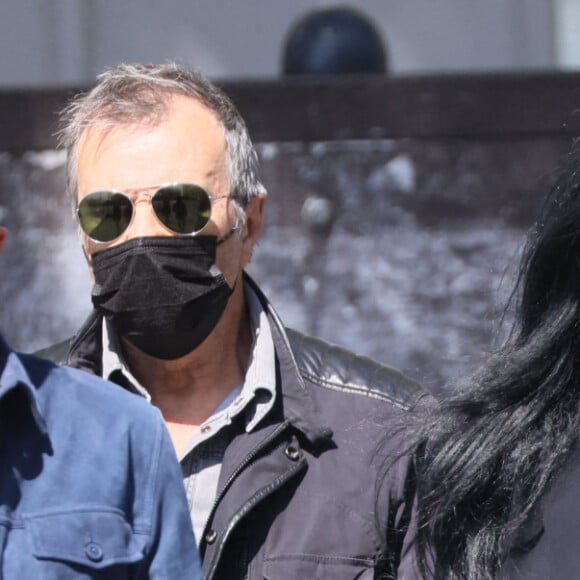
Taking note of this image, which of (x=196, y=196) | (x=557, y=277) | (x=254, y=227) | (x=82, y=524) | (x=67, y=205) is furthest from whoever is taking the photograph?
(x=67, y=205)

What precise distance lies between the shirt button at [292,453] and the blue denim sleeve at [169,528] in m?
0.45

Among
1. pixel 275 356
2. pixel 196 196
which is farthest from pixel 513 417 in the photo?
pixel 196 196

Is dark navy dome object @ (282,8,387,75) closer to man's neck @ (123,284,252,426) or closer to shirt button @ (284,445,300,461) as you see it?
man's neck @ (123,284,252,426)

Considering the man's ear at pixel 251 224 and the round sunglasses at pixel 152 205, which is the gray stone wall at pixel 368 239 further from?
the round sunglasses at pixel 152 205

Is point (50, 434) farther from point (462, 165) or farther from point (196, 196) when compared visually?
point (462, 165)

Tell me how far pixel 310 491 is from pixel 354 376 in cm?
31

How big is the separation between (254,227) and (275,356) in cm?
30

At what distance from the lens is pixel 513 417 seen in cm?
241

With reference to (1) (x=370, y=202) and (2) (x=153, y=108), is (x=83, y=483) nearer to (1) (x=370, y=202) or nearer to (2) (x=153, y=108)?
(2) (x=153, y=108)

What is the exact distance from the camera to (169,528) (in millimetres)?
2172

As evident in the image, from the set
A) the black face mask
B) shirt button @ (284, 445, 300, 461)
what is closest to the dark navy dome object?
the black face mask

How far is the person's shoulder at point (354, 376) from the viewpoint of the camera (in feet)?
9.25

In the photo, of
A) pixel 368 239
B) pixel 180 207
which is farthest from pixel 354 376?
pixel 368 239

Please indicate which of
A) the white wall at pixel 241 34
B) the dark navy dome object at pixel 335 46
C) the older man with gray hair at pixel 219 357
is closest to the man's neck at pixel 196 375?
the older man with gray hair at pixel 219 357
